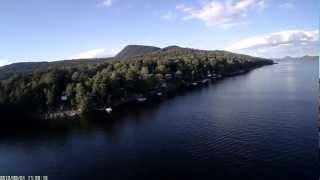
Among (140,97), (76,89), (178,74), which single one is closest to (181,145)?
(76,89)

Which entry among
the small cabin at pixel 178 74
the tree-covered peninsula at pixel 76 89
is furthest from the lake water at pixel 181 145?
the small cabin at pixel 178 74

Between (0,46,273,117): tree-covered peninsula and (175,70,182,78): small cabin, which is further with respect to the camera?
(175,70,182,78): small cabin

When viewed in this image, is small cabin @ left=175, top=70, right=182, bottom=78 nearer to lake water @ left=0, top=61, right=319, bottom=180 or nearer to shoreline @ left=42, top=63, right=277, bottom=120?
shoreline @ left=42, top=63, right=277, bottom=120

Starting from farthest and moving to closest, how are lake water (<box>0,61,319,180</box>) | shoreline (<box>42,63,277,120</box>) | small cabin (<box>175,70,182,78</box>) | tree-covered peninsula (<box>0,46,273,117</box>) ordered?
1. small cabin (<box>175,70,182,78</box>)
2. tree-covered peninsula (<box>0,46,273,117</box>)
3. shoreline (<box>42,63,277,120</box>)
4. lake water (<box>0,61,319,180</box>)

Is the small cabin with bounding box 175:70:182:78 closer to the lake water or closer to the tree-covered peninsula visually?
the tree-covered peninsula

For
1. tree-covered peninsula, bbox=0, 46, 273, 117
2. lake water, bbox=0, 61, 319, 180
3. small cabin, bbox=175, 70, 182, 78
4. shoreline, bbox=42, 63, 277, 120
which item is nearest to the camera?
lake water, bbox=0, 61, 319, 180

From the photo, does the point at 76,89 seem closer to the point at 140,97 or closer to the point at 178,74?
the point at 140,97

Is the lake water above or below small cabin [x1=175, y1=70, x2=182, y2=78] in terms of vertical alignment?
below

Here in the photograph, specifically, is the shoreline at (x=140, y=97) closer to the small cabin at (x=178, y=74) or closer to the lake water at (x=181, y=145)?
the small cabin at (x=178, y=74)

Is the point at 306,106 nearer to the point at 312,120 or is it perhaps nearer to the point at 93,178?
the point at 312,120

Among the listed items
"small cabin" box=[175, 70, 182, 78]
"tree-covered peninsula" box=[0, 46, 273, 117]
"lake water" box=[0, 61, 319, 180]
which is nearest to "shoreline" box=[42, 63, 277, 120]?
"tree-covered peninsula" box=[0, 46, 273, 117]
